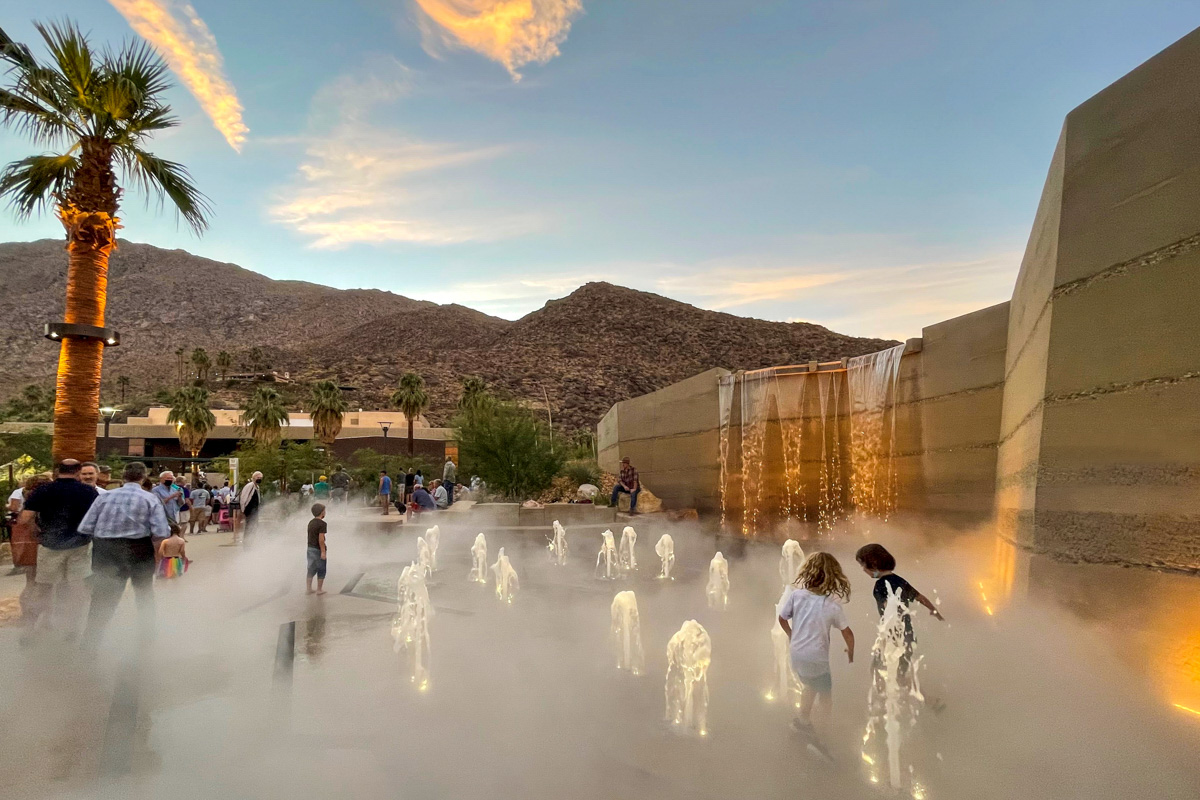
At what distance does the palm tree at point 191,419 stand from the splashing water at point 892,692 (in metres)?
48.8

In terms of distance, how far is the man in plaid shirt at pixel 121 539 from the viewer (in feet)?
19.9

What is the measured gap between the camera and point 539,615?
958 cm

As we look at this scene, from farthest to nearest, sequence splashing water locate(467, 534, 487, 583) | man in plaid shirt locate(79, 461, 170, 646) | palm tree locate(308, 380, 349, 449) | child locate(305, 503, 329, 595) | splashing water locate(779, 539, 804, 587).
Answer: palm tree locate(308, 380, 349, 449) < splashing water locate(467, 534, 487, 583) < splashing water locate(779, 539, 804, 587) < child locate(305, 503, 329, 595) < man in plaid shirt locate(79, 461, 170, 646)

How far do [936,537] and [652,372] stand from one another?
73036 millimetres

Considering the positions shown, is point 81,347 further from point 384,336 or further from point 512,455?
point 384,336

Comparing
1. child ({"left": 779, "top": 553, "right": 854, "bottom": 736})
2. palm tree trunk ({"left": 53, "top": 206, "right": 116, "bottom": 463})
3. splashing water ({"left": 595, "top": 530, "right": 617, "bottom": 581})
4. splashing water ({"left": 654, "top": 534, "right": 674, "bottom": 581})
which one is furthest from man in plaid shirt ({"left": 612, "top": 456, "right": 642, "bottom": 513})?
child ({"left": 779, "top": 553, "right": 854, "bottom": 736})

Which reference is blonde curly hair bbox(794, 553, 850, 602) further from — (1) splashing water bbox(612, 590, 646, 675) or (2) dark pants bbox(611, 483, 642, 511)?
(2) dark pants bbox(611, 483, 642, 511)

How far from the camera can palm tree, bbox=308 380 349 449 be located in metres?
48.1

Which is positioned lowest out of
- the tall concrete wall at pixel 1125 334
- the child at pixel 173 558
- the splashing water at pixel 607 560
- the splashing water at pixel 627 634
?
the splashing water at pixel 607 560

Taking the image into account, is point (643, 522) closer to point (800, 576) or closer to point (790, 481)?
point (790, 481)

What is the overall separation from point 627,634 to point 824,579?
371 centimetres

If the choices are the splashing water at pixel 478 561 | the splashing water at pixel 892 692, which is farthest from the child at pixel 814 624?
the splashing water at pixel 478 561

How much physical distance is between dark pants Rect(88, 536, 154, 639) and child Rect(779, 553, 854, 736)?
5.27 meters

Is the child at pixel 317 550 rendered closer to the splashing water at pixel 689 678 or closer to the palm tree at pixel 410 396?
the splashing water at pixel 689 678
